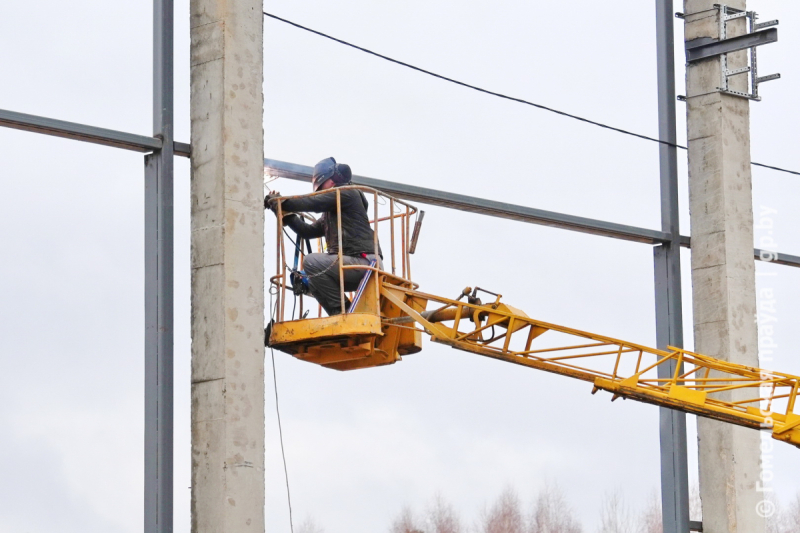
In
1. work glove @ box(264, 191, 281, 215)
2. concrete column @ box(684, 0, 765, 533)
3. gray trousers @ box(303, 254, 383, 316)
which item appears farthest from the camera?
concrete column @ box(684, 0, 765, 533)

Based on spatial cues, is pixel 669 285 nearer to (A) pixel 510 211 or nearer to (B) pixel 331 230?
(A) pixel 510 211

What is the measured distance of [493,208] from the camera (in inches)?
680

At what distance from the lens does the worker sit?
1337 cm

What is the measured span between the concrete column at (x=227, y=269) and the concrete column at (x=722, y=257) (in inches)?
330

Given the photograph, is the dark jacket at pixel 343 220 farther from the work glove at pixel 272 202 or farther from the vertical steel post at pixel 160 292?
the vertical steel post at pixel 160 292

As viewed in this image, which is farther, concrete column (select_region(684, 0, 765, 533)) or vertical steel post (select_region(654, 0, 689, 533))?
vertical steel post (select_region(654, 0, 689, 533))

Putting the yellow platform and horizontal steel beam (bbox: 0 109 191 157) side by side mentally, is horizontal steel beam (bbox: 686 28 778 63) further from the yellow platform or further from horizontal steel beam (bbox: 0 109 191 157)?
horizontal steel beam (bbox: 0 109 191 157)

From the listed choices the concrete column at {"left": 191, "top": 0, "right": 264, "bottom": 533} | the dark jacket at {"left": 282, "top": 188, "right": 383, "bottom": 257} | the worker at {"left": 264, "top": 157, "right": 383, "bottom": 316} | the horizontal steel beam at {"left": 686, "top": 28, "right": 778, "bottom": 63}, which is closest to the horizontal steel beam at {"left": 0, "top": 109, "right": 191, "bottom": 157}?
the concrete column at {"left": 191, "top": 0, "right": 264, "bottom": 533}

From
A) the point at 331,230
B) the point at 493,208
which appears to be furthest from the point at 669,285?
the point at 331,230

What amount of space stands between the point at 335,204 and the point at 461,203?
383 centimetres

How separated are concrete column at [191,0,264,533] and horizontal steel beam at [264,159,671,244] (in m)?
1.31

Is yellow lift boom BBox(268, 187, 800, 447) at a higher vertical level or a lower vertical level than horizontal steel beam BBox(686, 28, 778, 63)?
lower

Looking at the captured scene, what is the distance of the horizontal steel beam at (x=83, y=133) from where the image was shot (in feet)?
42.5

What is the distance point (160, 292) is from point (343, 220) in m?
2.15
